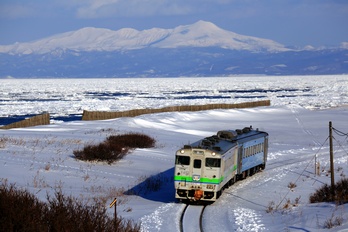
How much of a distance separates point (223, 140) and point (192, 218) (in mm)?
5759

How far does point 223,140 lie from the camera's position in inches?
887

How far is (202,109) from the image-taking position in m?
68.0

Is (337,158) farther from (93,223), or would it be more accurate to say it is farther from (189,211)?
(93,223)

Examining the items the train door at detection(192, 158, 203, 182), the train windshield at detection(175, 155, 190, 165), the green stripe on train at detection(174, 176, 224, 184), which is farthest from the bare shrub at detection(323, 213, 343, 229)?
the train windshield at detection(175, 155, 190, 165)

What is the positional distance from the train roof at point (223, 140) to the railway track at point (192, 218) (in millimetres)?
1999

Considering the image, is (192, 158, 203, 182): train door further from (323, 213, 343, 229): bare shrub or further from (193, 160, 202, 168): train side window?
(323, 213, 343, 229): bare shrub

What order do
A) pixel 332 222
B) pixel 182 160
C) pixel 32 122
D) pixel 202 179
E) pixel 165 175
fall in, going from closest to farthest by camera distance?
pixel 332 222 < pixel 202 179 < pixel 182 160 < pixel 165 175 < pixel 32 122

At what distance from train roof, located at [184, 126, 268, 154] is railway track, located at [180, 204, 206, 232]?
78.7 inches

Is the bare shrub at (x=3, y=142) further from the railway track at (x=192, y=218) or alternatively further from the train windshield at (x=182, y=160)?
the railway track at (x=192, y=218)

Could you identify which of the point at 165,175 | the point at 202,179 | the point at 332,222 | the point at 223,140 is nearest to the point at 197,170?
the point at 202,179

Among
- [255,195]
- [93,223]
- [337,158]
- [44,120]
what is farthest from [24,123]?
[93,223]

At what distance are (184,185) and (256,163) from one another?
24.6ft

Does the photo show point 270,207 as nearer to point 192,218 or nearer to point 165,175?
point 192,218

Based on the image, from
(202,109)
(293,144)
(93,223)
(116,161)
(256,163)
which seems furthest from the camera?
(202,109)
